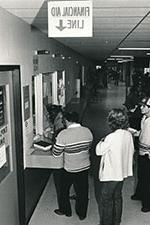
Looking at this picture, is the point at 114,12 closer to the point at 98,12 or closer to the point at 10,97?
the point at 98,12

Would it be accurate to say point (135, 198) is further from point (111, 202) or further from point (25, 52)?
point (25, 52)

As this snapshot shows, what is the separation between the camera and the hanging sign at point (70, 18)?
2.83m

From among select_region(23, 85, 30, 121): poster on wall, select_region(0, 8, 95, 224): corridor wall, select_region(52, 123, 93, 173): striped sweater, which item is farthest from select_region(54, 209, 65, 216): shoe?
select_region(23, 85, 30, 121): poster on wall

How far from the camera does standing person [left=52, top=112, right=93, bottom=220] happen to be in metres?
3.97

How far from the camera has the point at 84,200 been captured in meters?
4.38

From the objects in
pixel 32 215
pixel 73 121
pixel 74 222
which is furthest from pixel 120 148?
pixel 32 215

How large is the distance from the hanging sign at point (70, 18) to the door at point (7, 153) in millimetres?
804

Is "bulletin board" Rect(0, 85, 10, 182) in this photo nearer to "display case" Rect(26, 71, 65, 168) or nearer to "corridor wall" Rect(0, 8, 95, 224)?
"corridor wall" Rect(0, 8, 95, 224)

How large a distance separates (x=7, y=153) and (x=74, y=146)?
2.81ft

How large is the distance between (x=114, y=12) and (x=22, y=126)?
5.81ft

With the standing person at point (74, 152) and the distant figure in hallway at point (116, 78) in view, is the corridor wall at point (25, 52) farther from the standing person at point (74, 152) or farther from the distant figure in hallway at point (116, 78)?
the distant figure in hallway at point (116, 78)

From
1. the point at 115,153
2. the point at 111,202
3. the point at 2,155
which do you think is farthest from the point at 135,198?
the point at 2,155

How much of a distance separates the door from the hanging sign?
31.6 inches

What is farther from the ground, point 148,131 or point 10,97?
point 10,97
